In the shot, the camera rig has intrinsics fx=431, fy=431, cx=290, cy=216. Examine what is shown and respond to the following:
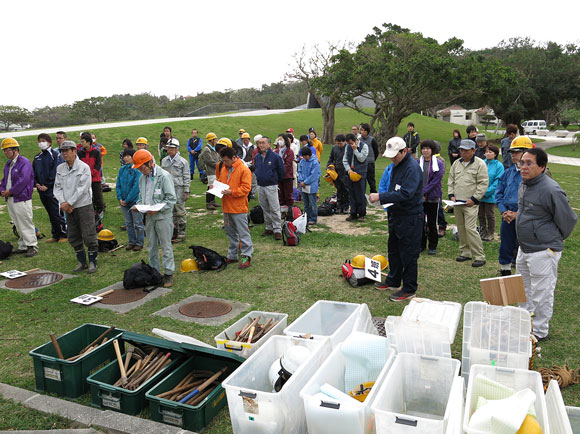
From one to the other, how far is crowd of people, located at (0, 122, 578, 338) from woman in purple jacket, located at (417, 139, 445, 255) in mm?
18

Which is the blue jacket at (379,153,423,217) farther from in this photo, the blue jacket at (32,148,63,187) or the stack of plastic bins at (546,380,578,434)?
the blue jacket at (32,148,63,187)

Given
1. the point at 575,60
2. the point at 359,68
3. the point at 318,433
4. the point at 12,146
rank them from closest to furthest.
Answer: the point at 318,433 → the point at 12,146 → the point at 359,68 → the point at 575,60

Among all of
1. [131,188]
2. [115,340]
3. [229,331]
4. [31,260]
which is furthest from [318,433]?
[31,260]

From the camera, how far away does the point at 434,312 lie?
14.5ft

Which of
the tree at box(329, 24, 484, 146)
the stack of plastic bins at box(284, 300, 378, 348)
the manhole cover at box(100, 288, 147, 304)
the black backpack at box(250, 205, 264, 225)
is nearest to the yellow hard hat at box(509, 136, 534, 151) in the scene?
the stack of plastic bins at box(284, 300, 378, 348)

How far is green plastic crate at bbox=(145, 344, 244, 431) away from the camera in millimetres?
3400

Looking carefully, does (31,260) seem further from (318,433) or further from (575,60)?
(575,60)

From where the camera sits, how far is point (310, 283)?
6.53 m

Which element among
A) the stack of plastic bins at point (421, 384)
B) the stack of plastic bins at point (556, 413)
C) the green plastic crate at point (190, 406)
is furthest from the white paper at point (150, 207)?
the stack of plastic bins at point (556, 413)

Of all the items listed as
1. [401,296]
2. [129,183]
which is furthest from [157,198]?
[401,296]

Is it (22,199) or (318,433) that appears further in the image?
(22,199)

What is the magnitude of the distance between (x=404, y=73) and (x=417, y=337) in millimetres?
22126

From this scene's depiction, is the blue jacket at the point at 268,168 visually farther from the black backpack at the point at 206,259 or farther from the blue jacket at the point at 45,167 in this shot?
the blue jacket at the point at 45,167

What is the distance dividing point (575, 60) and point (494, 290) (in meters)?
44.3
